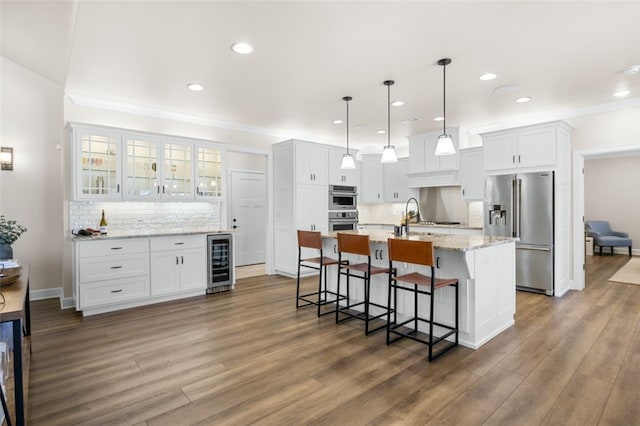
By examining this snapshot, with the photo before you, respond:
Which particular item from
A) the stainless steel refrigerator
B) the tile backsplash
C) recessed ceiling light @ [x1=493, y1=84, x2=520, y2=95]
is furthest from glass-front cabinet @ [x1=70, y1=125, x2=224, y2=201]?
the stainless steel refrigerator

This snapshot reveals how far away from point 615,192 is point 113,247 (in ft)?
36.2

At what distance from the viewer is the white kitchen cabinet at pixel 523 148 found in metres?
4.71

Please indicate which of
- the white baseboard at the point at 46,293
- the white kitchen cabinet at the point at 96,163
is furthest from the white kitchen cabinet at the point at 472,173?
the white baseboard at the point at 46,293

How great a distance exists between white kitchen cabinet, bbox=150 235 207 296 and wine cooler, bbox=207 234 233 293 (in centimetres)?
9

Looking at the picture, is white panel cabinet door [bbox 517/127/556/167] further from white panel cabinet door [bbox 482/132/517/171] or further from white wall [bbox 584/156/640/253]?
white wall [bbox 584/156/640/253]

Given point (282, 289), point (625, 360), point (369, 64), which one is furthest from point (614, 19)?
point (282, 289)

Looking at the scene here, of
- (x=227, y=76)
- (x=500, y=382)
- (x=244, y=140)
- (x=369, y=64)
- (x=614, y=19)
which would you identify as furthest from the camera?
(x=244, y=140)

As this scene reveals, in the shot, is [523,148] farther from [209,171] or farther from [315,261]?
[209,171]

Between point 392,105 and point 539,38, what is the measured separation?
212 centimetres

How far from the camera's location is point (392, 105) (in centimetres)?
487

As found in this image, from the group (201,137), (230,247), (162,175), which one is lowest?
(230,247)

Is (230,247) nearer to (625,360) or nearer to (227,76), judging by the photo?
(227,76)

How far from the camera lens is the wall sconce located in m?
4.16

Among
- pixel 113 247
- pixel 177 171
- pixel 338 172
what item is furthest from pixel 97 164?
pixel 338 172
